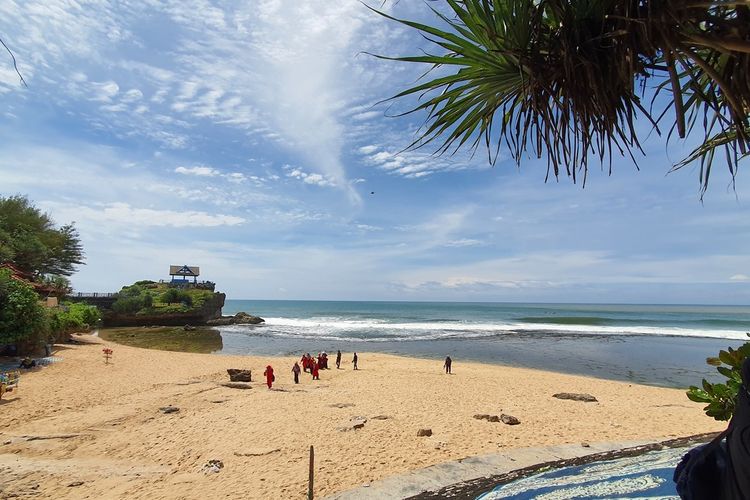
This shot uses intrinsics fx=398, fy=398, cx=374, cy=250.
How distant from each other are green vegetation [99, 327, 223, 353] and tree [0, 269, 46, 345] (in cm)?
1210

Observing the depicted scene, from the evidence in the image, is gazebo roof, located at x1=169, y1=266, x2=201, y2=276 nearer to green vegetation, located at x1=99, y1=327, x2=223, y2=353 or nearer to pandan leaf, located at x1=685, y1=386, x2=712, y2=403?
green vegetation, located at x1=99, y1=327, x2=223, y2=353

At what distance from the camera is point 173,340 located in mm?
32906

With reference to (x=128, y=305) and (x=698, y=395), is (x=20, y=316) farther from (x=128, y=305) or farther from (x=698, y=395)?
(x=128, y=305)

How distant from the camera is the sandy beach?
619 cm

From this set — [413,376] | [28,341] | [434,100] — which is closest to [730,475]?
[434,100]

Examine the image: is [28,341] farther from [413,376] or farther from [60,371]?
[413,376]

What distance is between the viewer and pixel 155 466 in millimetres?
6816

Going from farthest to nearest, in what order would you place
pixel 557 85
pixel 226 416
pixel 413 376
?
pixel 413 376
pixel 226 416
pixel 557 85

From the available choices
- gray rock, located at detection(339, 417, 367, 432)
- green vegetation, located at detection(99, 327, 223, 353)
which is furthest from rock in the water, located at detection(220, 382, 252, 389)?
green vegetation, located at detection(99, 327, 223, 353)

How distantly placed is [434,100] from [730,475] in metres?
1.90

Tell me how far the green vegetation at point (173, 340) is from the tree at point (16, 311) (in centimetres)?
1210

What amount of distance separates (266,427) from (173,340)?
1113 inches

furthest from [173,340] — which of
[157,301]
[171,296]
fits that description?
[157,301]

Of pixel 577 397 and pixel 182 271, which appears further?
pixel 182 271
